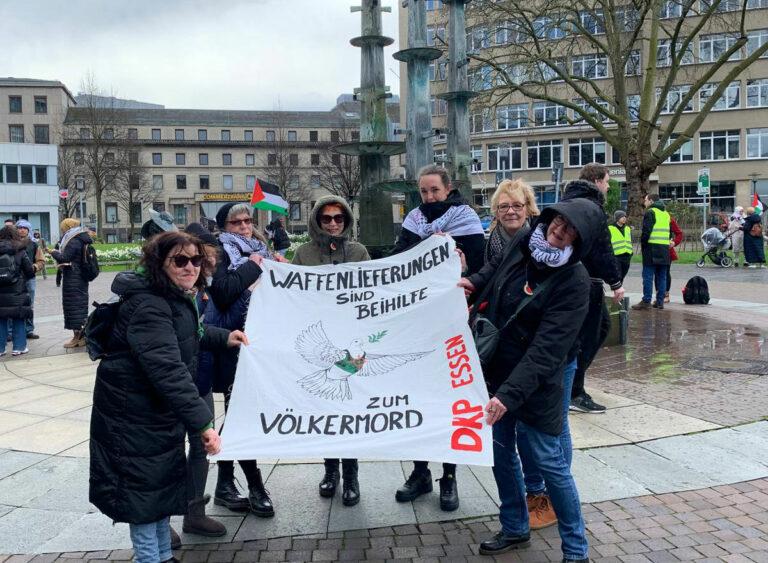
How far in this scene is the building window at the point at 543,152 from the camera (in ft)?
187

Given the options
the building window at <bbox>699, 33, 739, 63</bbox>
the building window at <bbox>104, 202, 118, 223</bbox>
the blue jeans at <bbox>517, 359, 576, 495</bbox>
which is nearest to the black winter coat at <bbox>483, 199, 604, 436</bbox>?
the blue jeans at <bbox>517, 359, 576, 495</bbox>

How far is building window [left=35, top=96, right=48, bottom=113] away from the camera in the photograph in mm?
78562

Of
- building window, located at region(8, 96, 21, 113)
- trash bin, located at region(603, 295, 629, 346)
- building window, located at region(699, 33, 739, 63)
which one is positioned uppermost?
building window, located at region(8, 96, 21, 113)

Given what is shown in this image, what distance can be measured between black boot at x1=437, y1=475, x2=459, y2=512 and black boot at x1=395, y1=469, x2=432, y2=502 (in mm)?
157

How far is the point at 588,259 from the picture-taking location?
5188 millimetres

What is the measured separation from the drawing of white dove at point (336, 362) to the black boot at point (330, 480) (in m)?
0.92

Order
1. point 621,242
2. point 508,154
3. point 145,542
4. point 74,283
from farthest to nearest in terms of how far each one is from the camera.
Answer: point 508,154, point 621,242, point 74,283, point 145,542

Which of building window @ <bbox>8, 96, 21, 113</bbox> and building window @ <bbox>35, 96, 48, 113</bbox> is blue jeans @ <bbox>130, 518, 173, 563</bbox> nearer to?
building window @ <bbox>35, 96, 48, 113</bbox>

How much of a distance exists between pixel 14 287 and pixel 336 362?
7858 mm

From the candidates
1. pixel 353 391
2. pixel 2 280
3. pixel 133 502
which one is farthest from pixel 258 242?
pixel 2 280

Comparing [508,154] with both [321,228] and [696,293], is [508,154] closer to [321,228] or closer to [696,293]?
[696,293]

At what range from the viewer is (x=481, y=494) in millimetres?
4578

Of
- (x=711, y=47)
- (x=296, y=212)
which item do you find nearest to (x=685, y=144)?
(x=711, y=47)

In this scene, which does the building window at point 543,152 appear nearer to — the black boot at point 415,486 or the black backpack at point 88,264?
the black backpack at point 88,264
